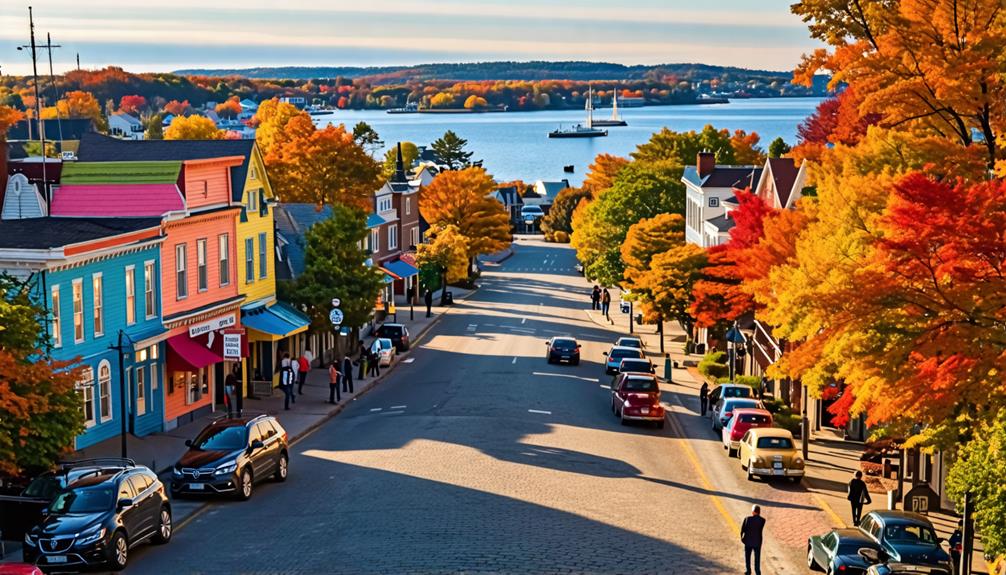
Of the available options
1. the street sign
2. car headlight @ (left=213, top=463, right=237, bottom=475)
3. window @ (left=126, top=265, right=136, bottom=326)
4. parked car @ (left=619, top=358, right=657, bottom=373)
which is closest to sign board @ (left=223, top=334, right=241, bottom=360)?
window @ (left=126, top=265, right=136, bottom=326)

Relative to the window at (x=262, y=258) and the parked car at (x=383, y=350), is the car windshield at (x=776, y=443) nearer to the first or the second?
the window at (x=262, y=258)

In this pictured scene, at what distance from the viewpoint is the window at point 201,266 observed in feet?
163

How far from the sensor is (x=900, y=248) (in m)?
28.7

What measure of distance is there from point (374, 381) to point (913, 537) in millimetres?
36922

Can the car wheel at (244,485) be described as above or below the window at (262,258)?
below

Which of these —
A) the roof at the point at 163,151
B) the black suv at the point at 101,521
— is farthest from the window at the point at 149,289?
the black suv at the point at 101,521

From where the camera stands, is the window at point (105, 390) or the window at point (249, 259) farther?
the window at point (249, 259)

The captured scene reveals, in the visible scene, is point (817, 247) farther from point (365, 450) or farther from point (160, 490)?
point (160, 490)

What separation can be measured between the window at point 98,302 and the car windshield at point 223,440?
8387 mm

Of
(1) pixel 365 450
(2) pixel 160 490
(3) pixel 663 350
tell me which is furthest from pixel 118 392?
(3) pixel 663 350

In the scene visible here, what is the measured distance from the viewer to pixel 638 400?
50.8 m

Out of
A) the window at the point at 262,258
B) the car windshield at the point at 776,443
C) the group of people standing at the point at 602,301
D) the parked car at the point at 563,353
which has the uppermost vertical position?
the window at the point at 262,258

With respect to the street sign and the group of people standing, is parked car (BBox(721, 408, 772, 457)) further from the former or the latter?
the group of people standing

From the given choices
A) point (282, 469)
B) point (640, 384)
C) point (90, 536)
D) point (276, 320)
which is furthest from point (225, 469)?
point (276, 320)
